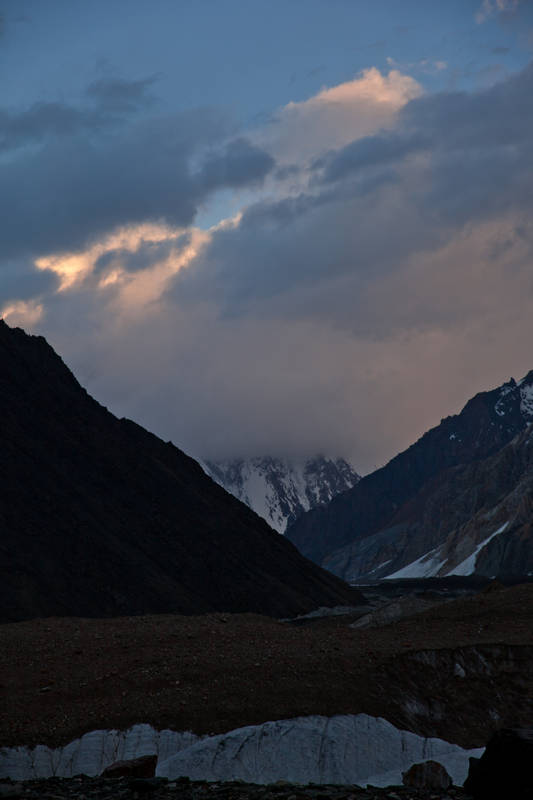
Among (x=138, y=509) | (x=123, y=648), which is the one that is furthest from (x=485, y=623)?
(x=138, y=509)

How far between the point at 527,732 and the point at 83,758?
16.6 meters

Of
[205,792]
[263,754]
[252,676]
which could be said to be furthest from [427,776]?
[252,676]

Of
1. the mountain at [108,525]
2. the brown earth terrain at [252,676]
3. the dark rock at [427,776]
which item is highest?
the mountain at [108,525]

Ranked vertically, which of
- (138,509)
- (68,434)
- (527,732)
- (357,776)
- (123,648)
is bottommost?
(357,776)

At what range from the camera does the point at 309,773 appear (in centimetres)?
2873

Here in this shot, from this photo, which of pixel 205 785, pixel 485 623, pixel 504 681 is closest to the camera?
pixel 205 785

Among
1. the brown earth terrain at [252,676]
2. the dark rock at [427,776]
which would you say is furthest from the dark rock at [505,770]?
the brown earth terrain at [252,676]

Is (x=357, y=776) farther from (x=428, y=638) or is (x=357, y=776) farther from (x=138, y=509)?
(x=138, y=509)

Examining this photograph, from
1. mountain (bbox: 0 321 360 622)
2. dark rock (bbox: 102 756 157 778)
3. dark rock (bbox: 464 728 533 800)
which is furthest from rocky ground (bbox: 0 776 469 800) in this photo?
mountain (bbox: 0 321 360 622)

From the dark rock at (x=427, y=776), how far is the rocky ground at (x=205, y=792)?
4773 mm

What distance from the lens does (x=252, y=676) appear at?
111 feet

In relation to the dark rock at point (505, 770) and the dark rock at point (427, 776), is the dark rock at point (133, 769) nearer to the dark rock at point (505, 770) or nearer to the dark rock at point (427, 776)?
the dark rock at point (427, 776)

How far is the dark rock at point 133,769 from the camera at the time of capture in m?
23.8

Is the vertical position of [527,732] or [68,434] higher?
[68,434]
